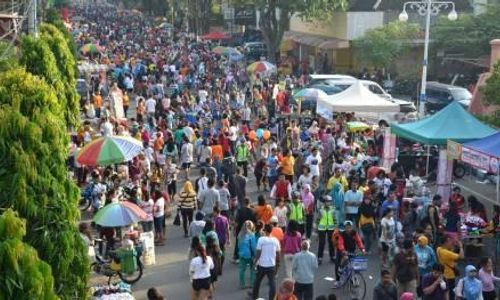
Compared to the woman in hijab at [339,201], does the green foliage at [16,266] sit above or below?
above

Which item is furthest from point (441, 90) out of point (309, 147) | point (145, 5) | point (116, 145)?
point (145, 5)

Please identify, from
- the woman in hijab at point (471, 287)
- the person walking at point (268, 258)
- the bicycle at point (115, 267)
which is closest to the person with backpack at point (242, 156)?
the bicycle at point (115, 267)

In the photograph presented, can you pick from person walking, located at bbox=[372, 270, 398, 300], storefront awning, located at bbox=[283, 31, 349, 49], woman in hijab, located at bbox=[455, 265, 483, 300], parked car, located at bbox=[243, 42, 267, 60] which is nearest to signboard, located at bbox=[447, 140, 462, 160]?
woman in hijab, located at bbox=[455, 265, 483, 300]

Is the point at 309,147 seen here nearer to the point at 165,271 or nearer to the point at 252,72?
the point at 165,271

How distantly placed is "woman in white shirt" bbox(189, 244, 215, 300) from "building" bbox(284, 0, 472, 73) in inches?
1218

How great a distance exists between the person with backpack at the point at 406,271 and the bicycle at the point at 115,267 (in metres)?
4.38

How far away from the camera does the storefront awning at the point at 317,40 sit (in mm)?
43781

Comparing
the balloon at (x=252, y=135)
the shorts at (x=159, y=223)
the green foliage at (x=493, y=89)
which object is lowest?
the shorts at (x=159, y=223)

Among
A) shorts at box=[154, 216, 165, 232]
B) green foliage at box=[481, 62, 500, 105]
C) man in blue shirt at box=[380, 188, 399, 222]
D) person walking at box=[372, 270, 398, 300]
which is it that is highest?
green foliage at box=[481, 62, 500, 105]

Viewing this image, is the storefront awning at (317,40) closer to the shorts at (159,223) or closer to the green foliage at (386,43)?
the green foliage at (386,43)

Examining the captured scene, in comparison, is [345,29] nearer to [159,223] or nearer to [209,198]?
[209,198]

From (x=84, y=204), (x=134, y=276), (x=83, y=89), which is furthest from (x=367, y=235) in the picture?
(x=83, y=89)

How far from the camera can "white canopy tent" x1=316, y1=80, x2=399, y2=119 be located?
77.8 ft

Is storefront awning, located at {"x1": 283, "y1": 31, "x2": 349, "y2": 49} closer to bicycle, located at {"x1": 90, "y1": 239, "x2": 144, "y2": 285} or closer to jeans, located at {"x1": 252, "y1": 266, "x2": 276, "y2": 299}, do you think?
bicycle, located at {"x1": 90, "y1": 239, "x2": 144, "y2": 285}
